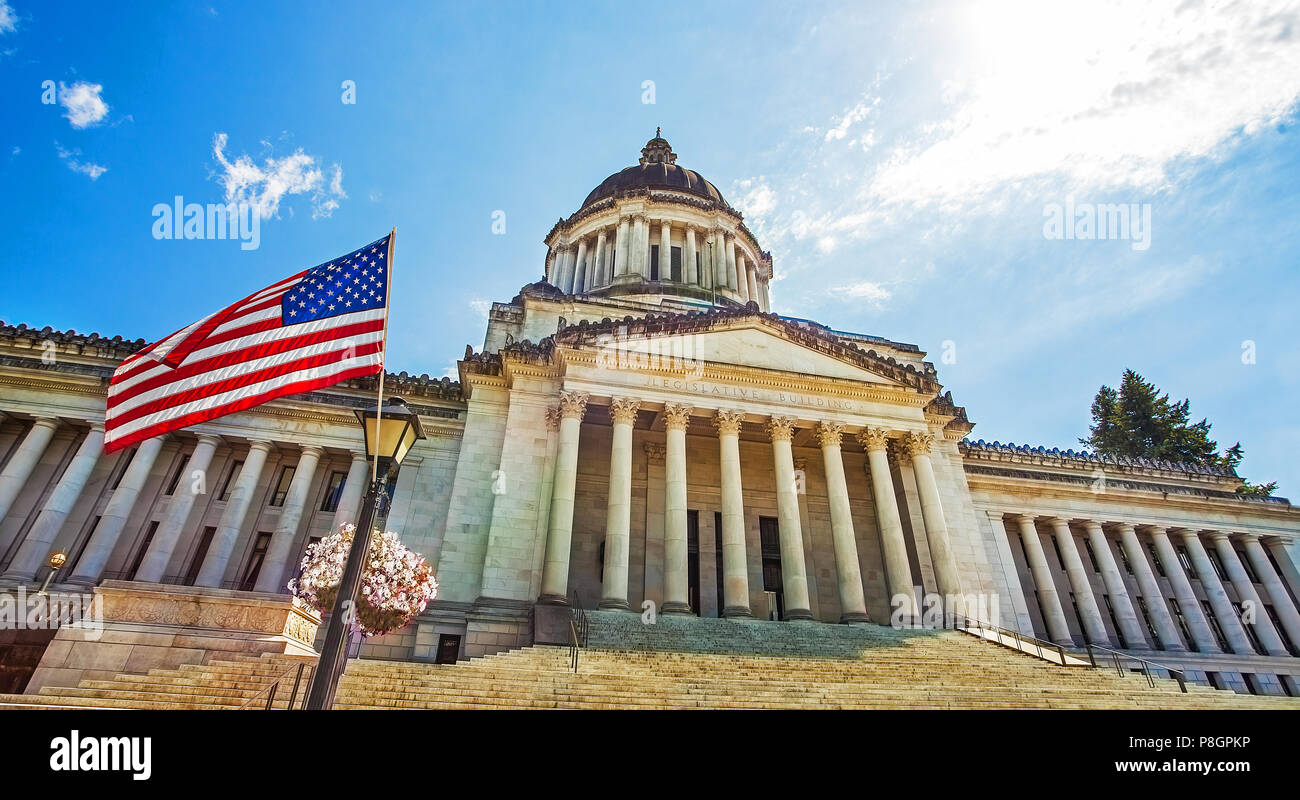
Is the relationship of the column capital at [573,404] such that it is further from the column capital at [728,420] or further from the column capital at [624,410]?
the column capital at [728,420]

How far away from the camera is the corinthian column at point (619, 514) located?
840 inches

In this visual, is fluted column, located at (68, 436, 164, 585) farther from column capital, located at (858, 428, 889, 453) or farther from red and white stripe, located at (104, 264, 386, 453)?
column capital, located at (858, 428, 889, 453)

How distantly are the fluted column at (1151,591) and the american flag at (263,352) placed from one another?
36.5m

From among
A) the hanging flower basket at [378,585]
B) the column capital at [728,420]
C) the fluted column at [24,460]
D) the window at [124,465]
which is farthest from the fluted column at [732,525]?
the fluted column at [24,460]

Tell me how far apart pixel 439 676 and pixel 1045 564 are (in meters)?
29.4

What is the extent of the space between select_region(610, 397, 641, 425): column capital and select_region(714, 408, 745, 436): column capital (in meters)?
3.29

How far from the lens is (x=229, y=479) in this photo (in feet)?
91.4

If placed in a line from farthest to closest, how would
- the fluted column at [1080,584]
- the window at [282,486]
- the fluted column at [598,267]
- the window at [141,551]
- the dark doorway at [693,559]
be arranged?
1. the fluted column at [598,267]
2. the fluted column at [1080,584]
3. the window at [282,486]
4. the dark doorway at [693,559]
5. the window at [141,551]

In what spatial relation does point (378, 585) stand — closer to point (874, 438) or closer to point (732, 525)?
point (732, 525)

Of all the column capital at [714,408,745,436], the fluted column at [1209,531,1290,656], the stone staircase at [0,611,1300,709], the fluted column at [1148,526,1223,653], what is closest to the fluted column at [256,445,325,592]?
the stone staircase at [0,611,1300,709]

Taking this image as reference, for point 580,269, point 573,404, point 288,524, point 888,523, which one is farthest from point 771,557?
point 580,269

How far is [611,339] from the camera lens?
25.6 metres
